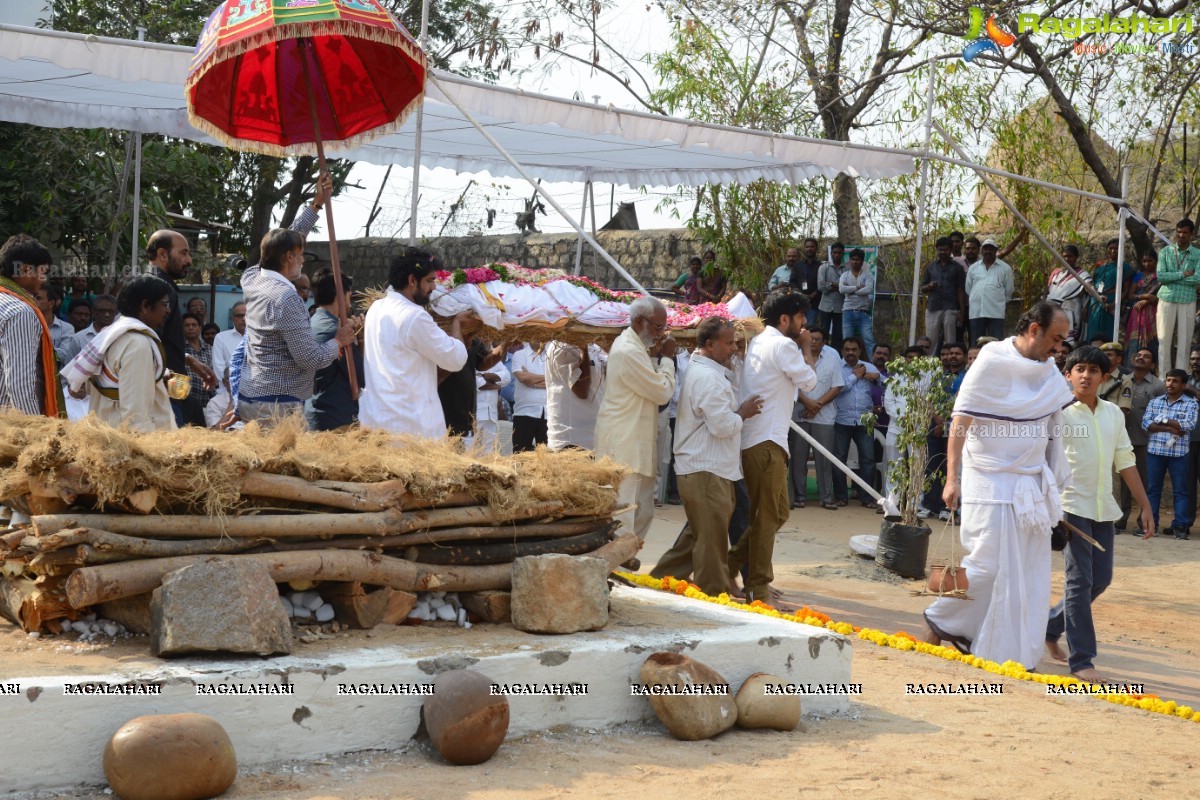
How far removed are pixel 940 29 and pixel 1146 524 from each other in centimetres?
878

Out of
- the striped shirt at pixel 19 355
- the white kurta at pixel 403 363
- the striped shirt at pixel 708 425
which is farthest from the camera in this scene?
the striped shirt at pixel 708 425

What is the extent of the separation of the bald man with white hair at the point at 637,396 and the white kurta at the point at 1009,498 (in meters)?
1.92

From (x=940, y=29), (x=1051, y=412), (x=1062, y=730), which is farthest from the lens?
(x=940, y=29)

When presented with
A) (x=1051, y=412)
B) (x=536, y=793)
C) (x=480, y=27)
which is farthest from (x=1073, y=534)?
(x=480, y=27)

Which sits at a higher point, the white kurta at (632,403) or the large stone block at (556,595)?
the white kurta at (632,403)

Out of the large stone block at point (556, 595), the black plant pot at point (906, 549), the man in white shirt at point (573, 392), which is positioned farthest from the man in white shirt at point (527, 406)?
the large stone block at point (556, 595)

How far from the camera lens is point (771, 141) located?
10.2 meters

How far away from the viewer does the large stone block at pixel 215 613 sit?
4090mm

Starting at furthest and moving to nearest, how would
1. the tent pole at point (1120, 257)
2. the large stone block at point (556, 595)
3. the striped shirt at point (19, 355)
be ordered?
the tent pole at point (1120, 257) → the striped shirt at point (19, 355) → the large stone block at point (556, 595)

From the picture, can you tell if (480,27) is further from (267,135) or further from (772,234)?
(267,135)

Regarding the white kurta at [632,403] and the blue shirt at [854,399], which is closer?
the white kurta at [632,403]

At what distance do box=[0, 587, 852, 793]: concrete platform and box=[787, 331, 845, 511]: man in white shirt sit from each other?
25.1 feet

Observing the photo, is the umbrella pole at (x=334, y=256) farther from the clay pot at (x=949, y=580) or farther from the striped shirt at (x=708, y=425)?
the clay pot at (x=949, y=580)

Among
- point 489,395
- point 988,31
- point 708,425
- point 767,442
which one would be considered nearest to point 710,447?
point 708,425
